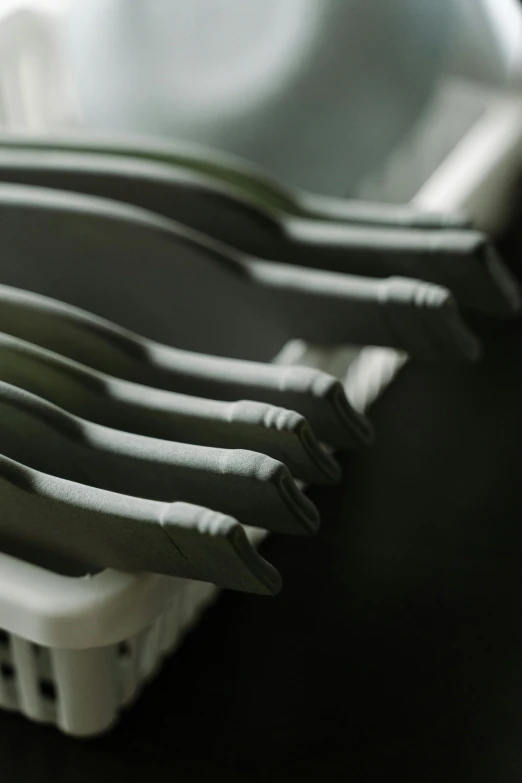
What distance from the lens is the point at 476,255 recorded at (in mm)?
372

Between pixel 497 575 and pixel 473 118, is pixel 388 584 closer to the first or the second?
pixel 497 575

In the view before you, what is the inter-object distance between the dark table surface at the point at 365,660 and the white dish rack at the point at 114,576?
15 millimetres

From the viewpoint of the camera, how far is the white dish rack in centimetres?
30

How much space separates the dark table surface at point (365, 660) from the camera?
1.16ft

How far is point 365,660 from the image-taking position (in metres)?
0.39

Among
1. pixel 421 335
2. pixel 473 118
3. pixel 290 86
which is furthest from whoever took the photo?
pixel 473 118

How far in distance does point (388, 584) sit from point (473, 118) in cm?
33

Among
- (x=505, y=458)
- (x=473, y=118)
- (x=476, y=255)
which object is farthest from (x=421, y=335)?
(x=473, y=118)

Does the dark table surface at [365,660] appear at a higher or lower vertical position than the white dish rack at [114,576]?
lower

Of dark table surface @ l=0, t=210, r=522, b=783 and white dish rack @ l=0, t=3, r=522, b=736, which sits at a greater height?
white dish rack @ l=0, t=3, r=522, b=736

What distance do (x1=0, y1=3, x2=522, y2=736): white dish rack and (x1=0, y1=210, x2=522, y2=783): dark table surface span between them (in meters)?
0.01

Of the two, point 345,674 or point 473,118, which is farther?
point 473,118

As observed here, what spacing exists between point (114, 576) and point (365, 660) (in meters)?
0.13

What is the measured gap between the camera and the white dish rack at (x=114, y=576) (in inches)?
11.6
